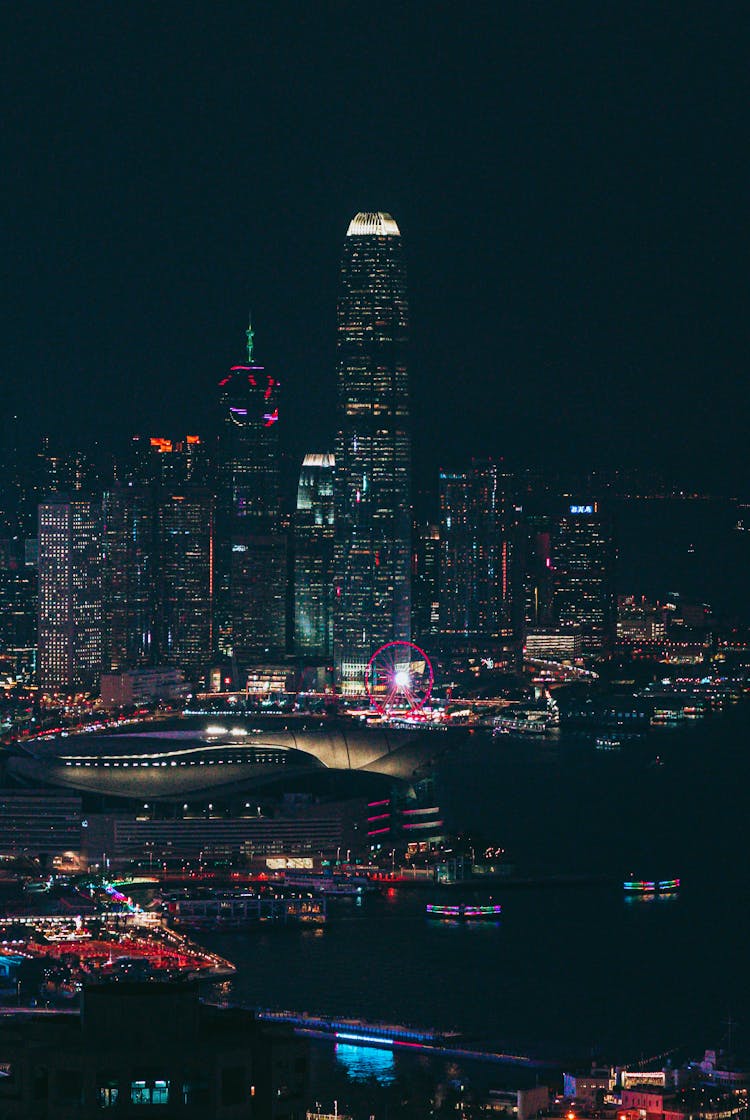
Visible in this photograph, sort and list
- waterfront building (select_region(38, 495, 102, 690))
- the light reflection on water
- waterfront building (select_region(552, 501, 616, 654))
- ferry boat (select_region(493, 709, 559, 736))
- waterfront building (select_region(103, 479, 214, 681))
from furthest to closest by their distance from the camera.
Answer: waterfront building (select_region(552, 501, 616, 654)) → waterfront building (select_region(103, 479, 214, 681)) → waterfront building (select_region(38, 495, 102, 690)) → ferry boat (select_region(493, 709, 559, 736)) → the light reflection on water

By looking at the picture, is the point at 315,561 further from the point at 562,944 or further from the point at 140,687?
the point at 562,944

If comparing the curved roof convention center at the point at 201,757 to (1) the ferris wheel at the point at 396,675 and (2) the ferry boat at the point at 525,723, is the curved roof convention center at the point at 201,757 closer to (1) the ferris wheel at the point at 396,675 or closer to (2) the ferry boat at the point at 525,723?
(2) the ferry boat at the point at 525,723

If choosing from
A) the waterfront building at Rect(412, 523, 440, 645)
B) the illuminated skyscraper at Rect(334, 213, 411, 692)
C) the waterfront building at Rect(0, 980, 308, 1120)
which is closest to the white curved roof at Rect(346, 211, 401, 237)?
the illuminated skyscraper at Rect(334, 213, 411, 692)

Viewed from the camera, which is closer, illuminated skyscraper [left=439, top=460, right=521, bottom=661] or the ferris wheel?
the ferris wheel

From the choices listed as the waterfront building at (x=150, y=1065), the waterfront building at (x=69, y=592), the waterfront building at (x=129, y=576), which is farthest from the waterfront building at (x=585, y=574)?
the waterfront building at (x=150, y=1065)

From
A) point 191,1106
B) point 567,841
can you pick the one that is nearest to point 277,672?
point 567,841

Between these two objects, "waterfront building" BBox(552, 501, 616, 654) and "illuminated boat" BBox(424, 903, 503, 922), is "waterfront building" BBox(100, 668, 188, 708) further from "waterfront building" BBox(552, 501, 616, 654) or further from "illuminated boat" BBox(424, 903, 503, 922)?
"illuminated boat" BBox(424, 903, 503, 922)

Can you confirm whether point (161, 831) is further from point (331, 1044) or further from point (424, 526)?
→ point (424, 526)
